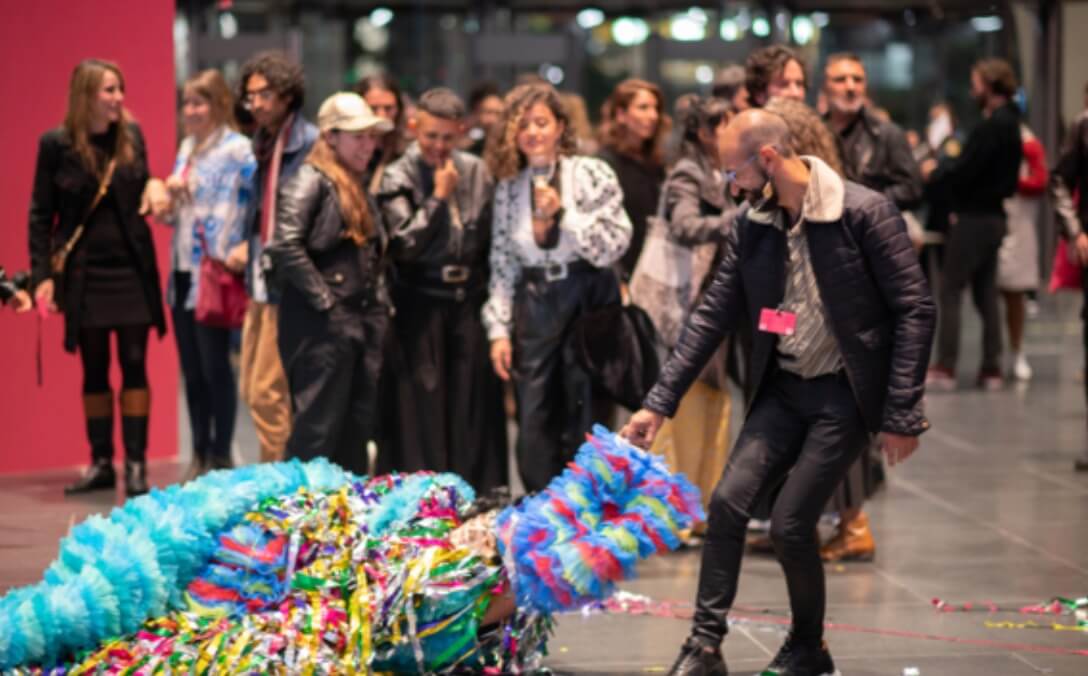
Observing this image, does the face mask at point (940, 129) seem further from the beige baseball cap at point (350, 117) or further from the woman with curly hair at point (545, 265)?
the beige baseball cap at point (350, 117)

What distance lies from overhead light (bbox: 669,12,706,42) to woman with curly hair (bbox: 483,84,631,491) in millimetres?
14152

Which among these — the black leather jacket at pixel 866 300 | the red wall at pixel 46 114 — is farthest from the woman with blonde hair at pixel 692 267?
the red wall at pixel 46 114

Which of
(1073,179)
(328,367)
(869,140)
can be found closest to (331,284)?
(328,367)

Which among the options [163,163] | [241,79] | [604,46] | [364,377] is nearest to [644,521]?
[364,377]

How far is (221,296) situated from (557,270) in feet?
6.18

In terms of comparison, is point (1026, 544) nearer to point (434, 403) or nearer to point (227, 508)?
point (434, 403)

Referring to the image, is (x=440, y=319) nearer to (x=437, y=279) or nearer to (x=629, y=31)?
(x=437, y=279)

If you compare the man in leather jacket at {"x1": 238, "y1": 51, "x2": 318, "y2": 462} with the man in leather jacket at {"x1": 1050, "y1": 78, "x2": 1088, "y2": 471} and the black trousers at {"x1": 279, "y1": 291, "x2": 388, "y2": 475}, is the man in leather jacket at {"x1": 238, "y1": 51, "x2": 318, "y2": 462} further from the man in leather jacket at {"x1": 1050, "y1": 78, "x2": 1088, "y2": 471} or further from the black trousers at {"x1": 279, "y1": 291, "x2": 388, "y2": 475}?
the man in leather jacket at {"x1": 1050, "y1": 78, "x2": 1088, "y2": 471}

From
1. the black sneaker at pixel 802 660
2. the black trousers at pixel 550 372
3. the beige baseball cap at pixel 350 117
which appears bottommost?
the black sneaker at pixel 802 660

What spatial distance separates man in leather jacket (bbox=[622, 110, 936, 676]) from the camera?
4.89 meters

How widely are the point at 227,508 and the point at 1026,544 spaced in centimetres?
363

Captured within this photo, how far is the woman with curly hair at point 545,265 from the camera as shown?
685 centimetres

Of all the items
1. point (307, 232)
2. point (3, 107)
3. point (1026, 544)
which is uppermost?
point (3, 107)

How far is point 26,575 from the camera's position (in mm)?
5328
